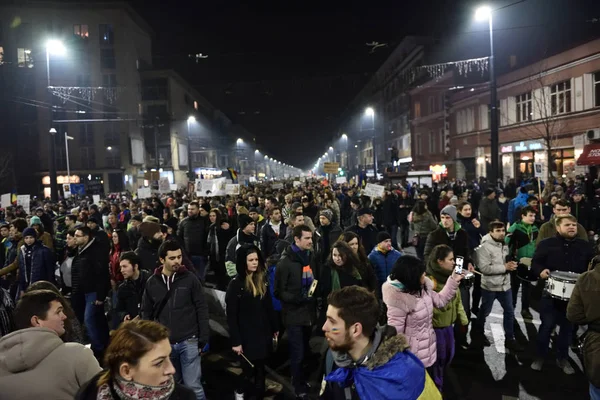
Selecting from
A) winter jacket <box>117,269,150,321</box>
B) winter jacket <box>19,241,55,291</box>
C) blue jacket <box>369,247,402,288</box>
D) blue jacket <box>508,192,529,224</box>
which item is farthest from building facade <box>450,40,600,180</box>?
winter jacket <box>117,269,150,321</box>

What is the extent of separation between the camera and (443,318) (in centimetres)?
505

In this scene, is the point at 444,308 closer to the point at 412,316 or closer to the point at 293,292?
the point at 412,316

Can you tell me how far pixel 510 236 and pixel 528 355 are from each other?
6.96ft

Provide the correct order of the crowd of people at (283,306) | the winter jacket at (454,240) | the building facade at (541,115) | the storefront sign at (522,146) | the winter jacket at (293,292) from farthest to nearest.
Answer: the storefront sign at (522,146) < the building facade at (541,115) < the winter jacket at (454,240) < the winter jacket at (293,292) < the crowd of people at (283,306)

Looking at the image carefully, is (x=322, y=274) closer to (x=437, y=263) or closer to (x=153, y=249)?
(x=437, y=263)

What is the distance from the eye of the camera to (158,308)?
4.78 meters

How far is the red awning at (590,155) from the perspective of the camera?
22.8 metres

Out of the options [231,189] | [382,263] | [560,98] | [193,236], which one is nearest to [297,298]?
[382,263]

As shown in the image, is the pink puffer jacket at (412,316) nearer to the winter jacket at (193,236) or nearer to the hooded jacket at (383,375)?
the hooded jacket at (383,375)

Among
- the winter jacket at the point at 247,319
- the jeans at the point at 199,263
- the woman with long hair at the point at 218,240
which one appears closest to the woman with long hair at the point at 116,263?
the jeans at the point at 199,263

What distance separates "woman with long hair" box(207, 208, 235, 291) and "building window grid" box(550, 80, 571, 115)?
80.3 feet

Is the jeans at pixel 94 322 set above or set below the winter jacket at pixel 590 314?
below

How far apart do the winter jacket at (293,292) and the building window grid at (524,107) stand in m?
30.4

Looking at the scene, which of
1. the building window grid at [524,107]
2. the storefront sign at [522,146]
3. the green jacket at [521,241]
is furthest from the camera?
the building window grid at [524,107]
